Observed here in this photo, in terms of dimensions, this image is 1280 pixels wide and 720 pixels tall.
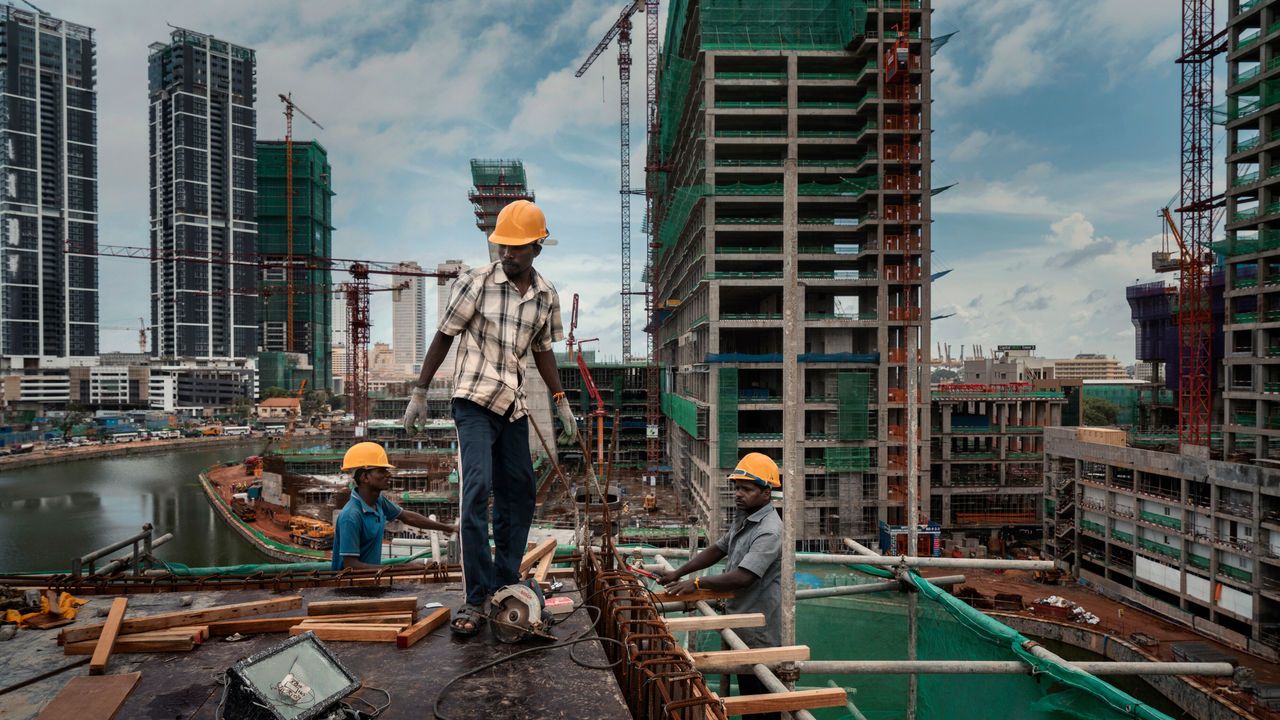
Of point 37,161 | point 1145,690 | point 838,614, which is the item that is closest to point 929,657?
point 838,614

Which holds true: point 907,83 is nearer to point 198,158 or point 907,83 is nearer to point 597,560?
point 597,560

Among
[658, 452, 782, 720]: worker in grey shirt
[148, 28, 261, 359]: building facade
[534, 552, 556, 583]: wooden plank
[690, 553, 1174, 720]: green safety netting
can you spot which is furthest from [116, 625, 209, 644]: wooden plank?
[148, 28, 261, 359]: building facade

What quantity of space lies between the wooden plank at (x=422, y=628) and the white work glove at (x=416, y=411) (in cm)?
118

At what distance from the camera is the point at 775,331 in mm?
36562

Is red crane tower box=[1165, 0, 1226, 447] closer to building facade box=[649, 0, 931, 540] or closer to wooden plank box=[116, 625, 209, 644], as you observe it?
building facade box=[649, 0, 931, 540]

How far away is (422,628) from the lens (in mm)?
4027

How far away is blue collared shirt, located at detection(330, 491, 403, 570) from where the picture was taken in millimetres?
5930

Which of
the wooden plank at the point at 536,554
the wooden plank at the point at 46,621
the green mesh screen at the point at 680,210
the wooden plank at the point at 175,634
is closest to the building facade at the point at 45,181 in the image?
the green mesh screen at the point at 680,210

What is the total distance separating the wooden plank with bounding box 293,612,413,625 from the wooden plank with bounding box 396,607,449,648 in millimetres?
99

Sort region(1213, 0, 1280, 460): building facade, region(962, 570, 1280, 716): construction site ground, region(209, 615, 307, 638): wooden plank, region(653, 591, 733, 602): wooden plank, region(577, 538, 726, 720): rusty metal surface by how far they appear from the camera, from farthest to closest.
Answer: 1. region(1213, 0, 1280, 460): building facade
2. region(962, 570, 1280, 716): construction site ground
3. region(653, 591, 733, 602): wooden plank
4. region(209, 615, 307, 638): wooden plank
5. region(577, 538, 726, 720): rusty metal surface

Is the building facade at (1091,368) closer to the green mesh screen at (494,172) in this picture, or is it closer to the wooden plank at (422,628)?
the green mesh screen at (494,172)

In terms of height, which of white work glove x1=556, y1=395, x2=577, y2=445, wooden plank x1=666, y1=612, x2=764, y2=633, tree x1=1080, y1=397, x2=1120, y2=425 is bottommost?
tree x1=1080, y1=397, x2=1120, y2=425

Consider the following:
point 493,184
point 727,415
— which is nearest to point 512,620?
point 727,415

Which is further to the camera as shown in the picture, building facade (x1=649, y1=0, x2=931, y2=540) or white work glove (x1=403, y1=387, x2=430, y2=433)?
building facade (x1=649, y1=0, x2=931, y2=540)
